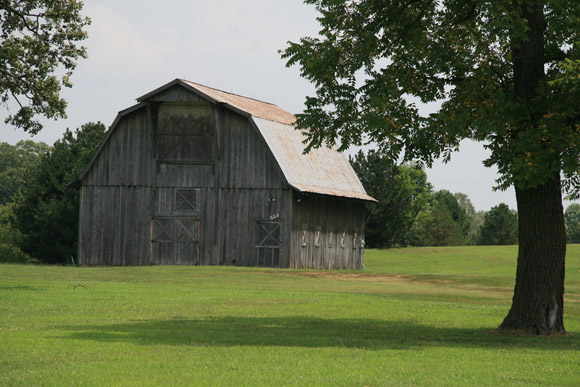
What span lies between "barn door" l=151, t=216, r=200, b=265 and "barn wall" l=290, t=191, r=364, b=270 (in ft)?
17.3

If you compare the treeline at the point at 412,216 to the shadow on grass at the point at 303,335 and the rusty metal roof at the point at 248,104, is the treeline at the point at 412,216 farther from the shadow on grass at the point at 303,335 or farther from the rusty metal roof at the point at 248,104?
the shadow on grass at the point at 303,335

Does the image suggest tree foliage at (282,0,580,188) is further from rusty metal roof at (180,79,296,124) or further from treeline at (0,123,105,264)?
treeline at (0,123,105,264)

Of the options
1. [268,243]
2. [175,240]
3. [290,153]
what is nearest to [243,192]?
[268,243]

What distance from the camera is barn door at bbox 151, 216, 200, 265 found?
1671 inches

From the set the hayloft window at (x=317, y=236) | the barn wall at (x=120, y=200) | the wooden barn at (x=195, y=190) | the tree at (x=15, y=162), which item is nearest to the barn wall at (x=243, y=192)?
the wooden barn at (x=195, y=190)

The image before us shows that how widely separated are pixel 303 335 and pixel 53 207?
4300cm

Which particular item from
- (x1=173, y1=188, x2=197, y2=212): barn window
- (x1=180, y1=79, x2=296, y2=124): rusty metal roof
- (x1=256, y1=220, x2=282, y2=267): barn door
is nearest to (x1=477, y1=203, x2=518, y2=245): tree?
(x1=180, y1=79, x2=296, y2=124): rusty metal roof

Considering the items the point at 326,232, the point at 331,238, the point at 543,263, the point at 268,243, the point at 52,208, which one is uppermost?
the point at 52,208

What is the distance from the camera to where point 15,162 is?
5123 inches

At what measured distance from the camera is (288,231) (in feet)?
137

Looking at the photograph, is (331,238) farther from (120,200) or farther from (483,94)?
(483,94)

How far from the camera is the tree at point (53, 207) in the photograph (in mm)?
55594

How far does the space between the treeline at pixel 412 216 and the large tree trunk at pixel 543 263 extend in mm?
40824

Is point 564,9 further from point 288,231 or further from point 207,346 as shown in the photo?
point 288,231
